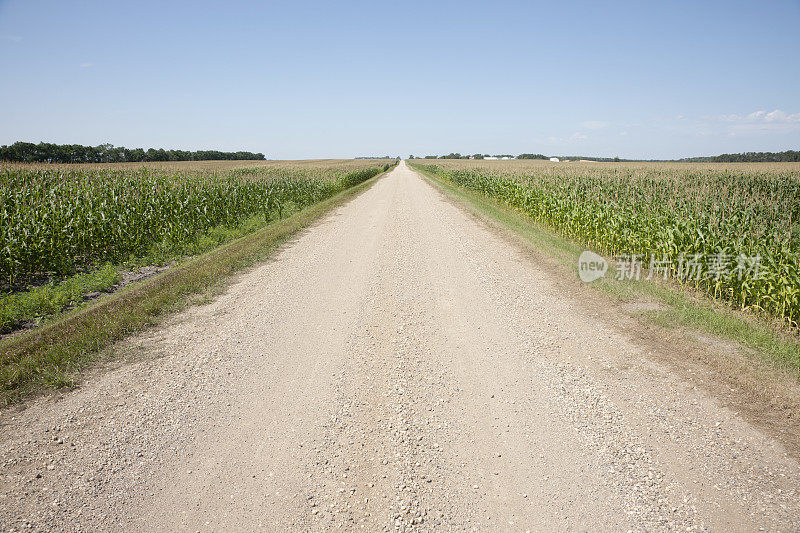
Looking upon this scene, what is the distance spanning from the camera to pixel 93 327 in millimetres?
6070

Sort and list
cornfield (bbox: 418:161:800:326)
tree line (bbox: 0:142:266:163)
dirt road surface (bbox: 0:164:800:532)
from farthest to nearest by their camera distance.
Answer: tree line (bbox: 0:142:266:163)
cornfield (bbox: 418:161:800:326)
dirt road surface (bbox: 0:164:800:532)

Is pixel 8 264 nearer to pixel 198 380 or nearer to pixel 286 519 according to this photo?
pixel 198 380

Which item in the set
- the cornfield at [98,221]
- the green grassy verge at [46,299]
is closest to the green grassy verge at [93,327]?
the green grassy verge at [46,299]

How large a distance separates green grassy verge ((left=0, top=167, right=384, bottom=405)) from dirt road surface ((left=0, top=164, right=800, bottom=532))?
0.39 m

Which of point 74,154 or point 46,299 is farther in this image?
point 74,154

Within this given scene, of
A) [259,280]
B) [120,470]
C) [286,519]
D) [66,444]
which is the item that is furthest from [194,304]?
[286,519]

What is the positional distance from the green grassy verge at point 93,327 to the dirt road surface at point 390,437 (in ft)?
1.27

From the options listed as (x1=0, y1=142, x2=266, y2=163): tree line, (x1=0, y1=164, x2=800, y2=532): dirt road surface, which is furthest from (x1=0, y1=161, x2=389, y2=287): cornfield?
(x1=0, y1=142, x2=266, y2=163): tree line

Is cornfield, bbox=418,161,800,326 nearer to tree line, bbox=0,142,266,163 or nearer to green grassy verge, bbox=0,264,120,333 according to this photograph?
green grassy verge, bbox=0,264,120,333

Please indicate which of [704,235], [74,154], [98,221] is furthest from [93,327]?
[74,154]

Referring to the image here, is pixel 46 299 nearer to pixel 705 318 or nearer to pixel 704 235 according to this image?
pixel 705 318

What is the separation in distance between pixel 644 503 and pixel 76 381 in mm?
5894

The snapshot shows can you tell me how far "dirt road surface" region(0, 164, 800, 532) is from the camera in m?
3.03

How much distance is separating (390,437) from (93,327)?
199 inches
